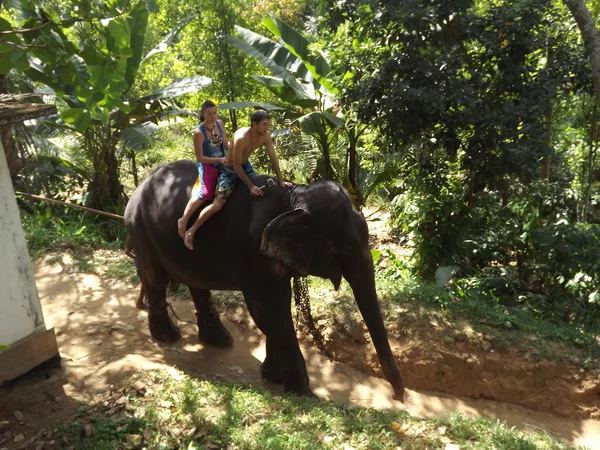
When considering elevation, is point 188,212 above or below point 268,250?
above

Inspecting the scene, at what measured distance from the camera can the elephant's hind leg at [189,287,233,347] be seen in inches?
238

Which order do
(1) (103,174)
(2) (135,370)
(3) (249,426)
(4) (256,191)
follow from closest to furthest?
(3) (249,426), (4) (256,191), (2) (135,370), (1) (103,174)

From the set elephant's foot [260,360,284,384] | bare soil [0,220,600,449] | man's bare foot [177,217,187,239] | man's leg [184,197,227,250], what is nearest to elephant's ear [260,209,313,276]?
man's leg [184,197,227,250]

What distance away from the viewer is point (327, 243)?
4238mm

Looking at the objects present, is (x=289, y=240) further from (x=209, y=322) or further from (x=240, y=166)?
(x=209, y=322)

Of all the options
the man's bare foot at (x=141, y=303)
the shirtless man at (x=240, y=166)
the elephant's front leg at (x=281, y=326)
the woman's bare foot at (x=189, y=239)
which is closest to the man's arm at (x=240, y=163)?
the shirtless man at (x=240, y=166)

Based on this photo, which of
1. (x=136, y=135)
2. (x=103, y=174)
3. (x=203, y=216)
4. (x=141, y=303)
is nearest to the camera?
(x=203, y=216)

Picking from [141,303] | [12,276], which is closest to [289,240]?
[12,276]

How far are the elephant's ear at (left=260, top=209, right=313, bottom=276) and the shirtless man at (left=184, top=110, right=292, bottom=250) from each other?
48 centimetres

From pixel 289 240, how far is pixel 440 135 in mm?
3811

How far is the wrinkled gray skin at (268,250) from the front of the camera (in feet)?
13.9

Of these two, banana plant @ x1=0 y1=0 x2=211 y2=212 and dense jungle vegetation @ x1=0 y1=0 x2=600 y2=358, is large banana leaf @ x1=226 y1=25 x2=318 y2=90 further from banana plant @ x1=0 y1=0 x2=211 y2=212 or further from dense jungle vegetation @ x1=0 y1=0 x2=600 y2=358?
banana plant @ x1=0 y1=0 x2=211 y2=212

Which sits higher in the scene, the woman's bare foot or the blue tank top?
the blue tank top

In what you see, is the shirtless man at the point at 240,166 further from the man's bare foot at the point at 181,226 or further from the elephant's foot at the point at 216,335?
the elephant's foot at the point at 216,335
